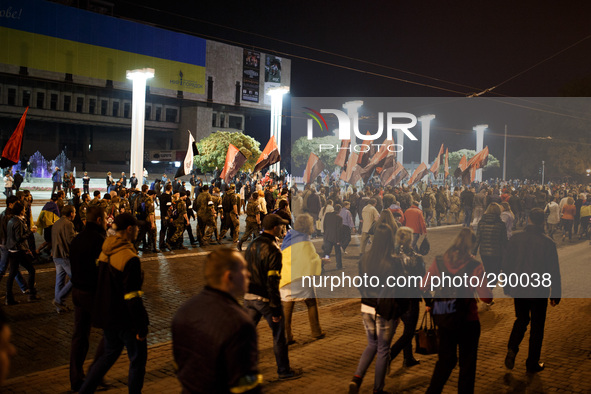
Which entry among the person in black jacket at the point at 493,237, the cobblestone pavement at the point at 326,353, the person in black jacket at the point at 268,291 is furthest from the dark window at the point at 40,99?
the person in black jacket at the point at 268,291

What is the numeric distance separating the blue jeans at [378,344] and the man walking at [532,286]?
5.73ft

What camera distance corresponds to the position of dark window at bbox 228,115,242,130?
241ft

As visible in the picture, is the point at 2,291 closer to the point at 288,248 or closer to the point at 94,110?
the point at 288,248

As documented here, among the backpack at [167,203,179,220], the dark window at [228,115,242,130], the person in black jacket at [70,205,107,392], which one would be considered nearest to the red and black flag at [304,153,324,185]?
the backpack at [167,203,179,220]

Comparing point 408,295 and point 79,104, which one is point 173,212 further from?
point 79,104

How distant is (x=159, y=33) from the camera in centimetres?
6469

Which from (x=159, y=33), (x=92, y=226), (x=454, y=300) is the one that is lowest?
(x=454, y=300)

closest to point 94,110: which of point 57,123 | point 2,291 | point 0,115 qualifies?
point 57,123

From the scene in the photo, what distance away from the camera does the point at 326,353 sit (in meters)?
6.30

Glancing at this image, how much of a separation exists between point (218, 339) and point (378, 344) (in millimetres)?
2669

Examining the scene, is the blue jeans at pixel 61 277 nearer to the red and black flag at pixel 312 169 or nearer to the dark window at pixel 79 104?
the red and black flag at pixel 312 169

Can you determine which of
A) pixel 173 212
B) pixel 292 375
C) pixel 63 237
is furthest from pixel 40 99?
pixel 292 375

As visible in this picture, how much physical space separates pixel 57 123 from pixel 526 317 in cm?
5961

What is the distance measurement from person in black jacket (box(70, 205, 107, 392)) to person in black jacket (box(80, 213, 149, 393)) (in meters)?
0.65
